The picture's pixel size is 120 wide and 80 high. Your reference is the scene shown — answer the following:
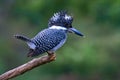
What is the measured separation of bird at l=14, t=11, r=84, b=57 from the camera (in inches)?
247

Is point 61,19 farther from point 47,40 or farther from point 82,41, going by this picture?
point 82,41

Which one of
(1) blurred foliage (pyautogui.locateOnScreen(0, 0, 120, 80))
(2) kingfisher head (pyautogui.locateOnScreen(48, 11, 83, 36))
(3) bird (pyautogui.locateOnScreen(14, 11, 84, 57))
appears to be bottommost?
(3) bird (pyautogui.locateOnScreen(14, 11, 84, 57))

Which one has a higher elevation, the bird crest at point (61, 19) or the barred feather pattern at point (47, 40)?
the bird crest at point (61, 19)

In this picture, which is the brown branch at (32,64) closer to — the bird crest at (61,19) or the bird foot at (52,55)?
the bird foot at (52,55)

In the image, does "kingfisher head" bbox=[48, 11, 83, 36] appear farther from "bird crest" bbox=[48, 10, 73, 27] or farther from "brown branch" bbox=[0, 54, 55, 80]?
"brown branch" bbox=[0, 54, 55, 80]

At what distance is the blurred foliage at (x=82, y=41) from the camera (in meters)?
12.3

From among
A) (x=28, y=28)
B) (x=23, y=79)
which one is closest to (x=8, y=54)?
(x=28, y=28)

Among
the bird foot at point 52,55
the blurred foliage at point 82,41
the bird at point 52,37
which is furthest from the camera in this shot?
the blurred foliage at point 82,41

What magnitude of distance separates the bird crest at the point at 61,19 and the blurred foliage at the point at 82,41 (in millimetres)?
5308

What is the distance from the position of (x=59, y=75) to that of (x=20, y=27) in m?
2.04

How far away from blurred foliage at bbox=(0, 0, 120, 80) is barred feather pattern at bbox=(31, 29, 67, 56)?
17.7 feet

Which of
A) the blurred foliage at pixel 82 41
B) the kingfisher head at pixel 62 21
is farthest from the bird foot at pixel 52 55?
the blurred foliage at pixel 82 41


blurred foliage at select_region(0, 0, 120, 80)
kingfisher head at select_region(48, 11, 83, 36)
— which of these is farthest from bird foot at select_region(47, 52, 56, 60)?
blurred foliage at select_region(0, 0, 120, 80)

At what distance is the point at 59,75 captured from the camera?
13.6 metres
